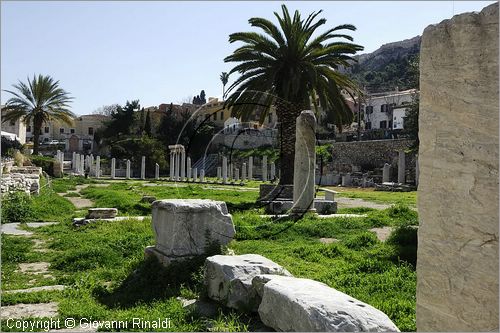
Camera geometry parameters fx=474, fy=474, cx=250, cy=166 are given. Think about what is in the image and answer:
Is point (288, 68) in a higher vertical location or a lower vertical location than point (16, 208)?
higher

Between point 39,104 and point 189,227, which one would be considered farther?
point 39,104

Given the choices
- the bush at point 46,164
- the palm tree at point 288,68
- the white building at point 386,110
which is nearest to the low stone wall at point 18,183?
the palm tree at point 288,68

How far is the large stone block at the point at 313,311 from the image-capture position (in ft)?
11.3

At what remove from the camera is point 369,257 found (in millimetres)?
7559

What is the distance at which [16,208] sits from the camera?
1355 cm

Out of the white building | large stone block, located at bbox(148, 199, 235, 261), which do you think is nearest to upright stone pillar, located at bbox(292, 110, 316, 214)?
large stone block, located at bbox(148, 199, 235, 261)

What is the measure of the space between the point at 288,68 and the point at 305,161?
6131 millimetres

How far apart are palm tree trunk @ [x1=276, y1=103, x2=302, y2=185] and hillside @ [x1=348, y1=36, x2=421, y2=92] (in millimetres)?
57077

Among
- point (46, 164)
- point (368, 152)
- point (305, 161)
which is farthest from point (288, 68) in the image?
point (368, 152)

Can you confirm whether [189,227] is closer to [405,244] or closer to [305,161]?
[405,244]

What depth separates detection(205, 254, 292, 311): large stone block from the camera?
5.02m

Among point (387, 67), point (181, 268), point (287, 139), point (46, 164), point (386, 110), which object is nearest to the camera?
point (181, 268)

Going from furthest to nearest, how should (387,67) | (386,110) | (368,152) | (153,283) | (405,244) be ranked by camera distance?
(387,67)
(386,110)
(368,152)
(405,244)
(153,283)

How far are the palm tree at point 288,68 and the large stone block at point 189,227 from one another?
11.2m
